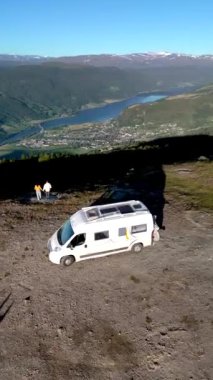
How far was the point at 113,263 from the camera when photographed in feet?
82.2

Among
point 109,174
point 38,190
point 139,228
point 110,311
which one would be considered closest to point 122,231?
point 139,228

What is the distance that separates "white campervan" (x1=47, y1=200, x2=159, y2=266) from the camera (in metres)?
24.2

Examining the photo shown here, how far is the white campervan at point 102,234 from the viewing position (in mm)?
24180

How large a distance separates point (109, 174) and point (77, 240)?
2223cm

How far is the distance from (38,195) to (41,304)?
1461 centimetres

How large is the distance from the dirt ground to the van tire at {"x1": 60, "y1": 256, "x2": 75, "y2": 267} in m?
0.34

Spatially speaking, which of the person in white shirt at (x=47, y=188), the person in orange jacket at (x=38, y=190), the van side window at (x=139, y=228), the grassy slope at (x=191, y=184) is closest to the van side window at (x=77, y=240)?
the van side window at (x=139, y=228)

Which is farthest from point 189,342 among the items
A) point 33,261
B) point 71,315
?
point 33,261

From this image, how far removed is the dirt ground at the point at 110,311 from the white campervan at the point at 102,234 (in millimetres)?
816

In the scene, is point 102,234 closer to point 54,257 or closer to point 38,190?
point 54,257

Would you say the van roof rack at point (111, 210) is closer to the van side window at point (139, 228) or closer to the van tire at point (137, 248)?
the van side window at point (139, 228)

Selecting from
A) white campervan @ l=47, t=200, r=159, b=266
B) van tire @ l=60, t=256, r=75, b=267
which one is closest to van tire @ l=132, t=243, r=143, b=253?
white campervan @ l=47, t=200, r=159, b=266

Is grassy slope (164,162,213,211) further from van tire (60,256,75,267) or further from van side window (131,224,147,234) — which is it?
van tire (60,256,75,267)

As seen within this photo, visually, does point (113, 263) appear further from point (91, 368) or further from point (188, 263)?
point (91, 368)
